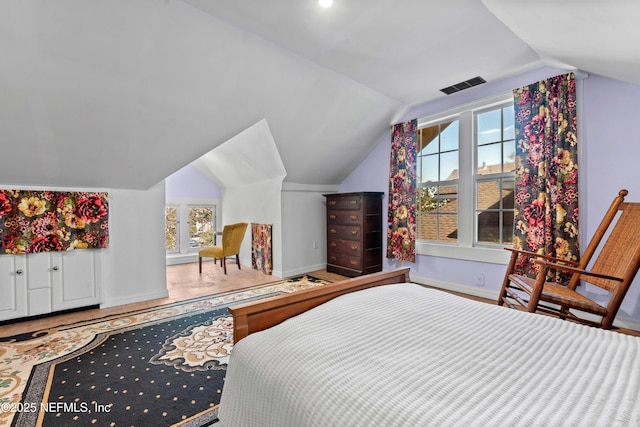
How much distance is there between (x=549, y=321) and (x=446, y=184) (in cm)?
257

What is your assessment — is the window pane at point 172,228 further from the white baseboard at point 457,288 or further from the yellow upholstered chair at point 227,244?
the white baseboard at point 457,288

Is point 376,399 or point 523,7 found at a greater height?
point 523,7

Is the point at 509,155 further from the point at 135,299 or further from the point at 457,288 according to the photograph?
the point at 135,299

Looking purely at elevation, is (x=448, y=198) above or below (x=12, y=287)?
above

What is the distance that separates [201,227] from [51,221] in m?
3.01

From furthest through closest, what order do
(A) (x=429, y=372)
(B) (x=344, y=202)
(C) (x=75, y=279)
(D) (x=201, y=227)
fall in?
(D) (x=201, y=227), (B) (x=344, y=202), (C) (x=75, y=279), (A) (x=429, y=372)

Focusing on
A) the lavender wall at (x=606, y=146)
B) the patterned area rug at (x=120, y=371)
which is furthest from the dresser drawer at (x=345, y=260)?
the lavender wall at (x=606, y=146)

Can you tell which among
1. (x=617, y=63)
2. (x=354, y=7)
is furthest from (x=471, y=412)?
(x=617, y=63)

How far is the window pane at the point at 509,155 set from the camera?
3217mm

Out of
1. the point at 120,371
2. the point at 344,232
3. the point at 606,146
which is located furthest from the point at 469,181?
the point at 120,371

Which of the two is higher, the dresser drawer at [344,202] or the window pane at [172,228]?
the dresser drawer at [344,202]

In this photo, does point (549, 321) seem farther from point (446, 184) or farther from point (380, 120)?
point (380, 120)

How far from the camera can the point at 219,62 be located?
8.24 ft

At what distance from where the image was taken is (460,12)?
6.77ft
